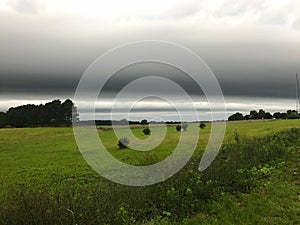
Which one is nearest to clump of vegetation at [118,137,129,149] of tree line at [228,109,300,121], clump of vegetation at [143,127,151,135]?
clump of vegetation at [143,127,151,135]

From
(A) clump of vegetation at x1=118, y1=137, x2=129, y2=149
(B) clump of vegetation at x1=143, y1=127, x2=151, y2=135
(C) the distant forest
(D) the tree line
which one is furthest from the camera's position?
(C) the distant forest

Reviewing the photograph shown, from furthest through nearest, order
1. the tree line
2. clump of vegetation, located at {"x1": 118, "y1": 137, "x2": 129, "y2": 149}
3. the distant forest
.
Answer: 1. the distant forest
2. the tree line
3. clump of vegetation, located at {"x1": 118, "y1": 137, "x2": 129, "y2": 149}

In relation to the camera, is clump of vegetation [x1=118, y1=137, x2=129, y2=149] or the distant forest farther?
the distant forest

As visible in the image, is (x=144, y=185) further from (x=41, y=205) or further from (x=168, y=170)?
(x=41, y=205)

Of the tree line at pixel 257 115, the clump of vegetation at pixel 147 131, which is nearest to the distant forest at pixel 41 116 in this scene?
the tree line at pixel 257 115

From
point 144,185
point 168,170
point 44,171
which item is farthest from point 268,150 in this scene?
point 44,171

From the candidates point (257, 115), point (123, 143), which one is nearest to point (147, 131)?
point (123, 143)

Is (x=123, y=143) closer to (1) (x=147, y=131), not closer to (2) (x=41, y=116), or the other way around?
(1) (x=147, y=131)

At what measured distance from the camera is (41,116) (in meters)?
119

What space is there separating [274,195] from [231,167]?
86.1 inches

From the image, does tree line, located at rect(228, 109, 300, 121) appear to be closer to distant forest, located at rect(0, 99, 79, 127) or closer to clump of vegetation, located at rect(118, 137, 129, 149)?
distant forest, located at rect(0, 99, 79, 127)

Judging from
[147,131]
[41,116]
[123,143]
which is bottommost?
[123,143]

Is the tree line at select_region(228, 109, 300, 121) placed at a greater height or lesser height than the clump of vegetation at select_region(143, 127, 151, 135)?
greater

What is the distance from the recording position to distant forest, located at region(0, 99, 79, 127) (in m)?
118
